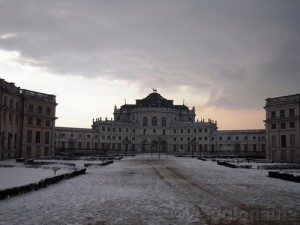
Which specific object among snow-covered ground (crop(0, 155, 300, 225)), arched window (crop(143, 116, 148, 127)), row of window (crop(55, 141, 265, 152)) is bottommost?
snow-covered ground (crop(0, 155, 300, 225))

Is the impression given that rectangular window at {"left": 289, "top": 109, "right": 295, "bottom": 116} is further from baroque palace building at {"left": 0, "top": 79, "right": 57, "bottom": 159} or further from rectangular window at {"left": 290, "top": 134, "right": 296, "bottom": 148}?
baroque palace building at {"left": 0, "top": 79, "right": 57, "bottom": 159}

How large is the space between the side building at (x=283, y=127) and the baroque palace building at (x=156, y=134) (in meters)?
53.7

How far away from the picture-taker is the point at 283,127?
6562 centimetres

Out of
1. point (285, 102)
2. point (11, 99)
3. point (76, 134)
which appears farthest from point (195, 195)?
point (76, 134)

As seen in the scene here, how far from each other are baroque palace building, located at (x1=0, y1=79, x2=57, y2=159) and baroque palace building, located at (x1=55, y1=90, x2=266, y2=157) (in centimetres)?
5227

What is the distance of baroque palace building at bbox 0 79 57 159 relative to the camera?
54.9 metres

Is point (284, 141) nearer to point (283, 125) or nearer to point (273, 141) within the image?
point (283, 125)

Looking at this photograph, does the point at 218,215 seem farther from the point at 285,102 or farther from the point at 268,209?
the point at 285,102

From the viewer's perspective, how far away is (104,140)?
130125mm

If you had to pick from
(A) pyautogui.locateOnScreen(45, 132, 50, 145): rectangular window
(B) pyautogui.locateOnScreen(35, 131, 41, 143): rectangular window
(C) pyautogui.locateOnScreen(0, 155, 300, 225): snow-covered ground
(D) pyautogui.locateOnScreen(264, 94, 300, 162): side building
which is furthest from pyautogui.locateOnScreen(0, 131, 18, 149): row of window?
(D) pyautogui.locateOnScreen(264, 94, 300, 162): side building

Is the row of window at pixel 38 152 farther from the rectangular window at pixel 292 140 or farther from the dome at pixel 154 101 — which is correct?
the dome at pixel 154 101

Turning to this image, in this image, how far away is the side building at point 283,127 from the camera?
205 feet

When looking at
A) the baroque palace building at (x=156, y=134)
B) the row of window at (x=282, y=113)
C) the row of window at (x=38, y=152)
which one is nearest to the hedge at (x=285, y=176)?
the row of window at (x=282, y=113)

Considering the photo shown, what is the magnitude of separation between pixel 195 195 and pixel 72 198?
21.7ft
